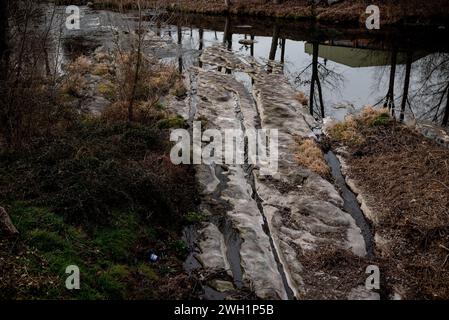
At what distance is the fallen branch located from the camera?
814 centimetres

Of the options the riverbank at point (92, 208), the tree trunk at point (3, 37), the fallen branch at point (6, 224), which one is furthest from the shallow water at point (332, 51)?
the fallen branch at point (6, 224)

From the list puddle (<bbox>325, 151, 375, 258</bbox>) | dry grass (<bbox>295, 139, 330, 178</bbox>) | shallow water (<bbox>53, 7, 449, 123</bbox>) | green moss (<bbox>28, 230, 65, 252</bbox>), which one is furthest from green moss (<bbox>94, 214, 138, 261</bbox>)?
shallow water (<bbox>53, 7, 449, 123</bbox>)

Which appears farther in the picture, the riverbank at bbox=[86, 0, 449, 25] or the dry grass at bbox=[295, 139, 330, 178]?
the riverbank at bbox=[86, 0, 449, 25]

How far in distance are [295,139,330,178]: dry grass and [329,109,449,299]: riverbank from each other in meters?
0.85

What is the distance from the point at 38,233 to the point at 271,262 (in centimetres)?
510

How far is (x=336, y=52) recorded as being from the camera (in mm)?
28297

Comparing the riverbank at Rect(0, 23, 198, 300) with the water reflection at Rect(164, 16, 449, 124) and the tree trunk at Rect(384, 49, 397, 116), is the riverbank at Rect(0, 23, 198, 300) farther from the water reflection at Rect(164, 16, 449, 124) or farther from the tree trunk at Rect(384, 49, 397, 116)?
the tree trunk at Rect(384, 49, 397, 116)

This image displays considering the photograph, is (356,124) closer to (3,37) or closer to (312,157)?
(312,157)

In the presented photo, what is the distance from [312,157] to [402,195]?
3.36m

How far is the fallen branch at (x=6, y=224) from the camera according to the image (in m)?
8.14

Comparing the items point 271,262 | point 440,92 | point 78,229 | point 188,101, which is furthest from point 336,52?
point 78,229

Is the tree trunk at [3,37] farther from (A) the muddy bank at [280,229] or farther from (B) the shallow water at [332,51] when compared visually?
(A) the muddy bank at [280,229]
